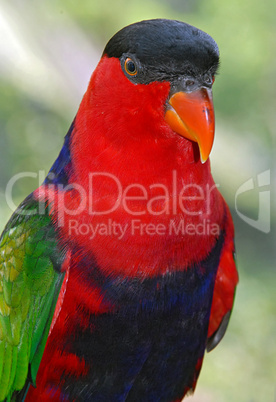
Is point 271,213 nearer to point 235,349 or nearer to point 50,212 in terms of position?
point 235,349

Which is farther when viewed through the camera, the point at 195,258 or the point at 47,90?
the point at 47,90

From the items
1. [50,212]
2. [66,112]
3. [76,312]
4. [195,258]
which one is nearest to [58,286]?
[76,312]

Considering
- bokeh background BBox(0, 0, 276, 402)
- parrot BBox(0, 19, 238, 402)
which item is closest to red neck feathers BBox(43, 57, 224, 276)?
parrot BBox(0, 19, 238, 402)

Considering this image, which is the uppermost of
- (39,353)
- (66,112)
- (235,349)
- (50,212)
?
(66,112)

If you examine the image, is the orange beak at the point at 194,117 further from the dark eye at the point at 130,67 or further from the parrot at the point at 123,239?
the dark eye at the point at 130,67

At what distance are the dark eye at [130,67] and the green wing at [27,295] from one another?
42cm

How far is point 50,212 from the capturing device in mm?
1234

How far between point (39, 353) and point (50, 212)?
367 mm

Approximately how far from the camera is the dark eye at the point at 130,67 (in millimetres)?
1089

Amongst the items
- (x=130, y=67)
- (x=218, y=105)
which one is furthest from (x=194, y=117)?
(x=218, y=105)

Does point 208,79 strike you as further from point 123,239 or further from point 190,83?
point 123,239

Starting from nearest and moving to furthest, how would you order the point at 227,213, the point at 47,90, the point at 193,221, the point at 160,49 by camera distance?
1. the point at 160,49
2. the point at 193,221
3. the point at 227,213
4. the point at 47,90

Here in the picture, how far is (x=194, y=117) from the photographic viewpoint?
106 cm

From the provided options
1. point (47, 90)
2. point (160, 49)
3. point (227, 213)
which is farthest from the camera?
point (47, 90)
